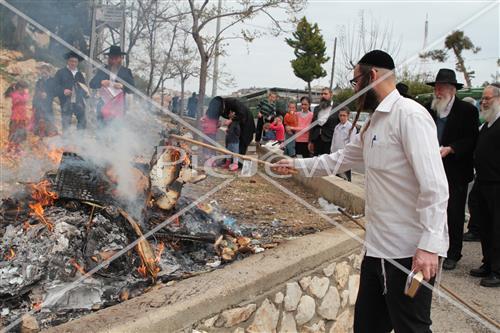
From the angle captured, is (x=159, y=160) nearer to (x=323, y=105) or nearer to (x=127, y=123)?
(x=127, y=123)

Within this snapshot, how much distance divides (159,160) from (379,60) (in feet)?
7.31

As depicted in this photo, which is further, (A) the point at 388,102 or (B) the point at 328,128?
(B) the point at 328,128

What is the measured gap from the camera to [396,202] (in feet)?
8.16

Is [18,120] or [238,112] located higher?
[238,112]

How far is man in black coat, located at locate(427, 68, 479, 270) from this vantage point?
5.17 m

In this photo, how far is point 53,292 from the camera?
2.89 m

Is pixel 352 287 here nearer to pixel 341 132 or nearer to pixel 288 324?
pixel 288 324

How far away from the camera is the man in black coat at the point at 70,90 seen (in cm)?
816

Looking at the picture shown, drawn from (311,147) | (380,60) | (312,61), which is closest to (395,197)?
(380,60)

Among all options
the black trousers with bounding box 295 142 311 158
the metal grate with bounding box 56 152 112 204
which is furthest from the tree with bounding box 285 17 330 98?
the metal grate with bounding box 56 152 112 204

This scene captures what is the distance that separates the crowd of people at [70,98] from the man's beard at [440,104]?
4572mm

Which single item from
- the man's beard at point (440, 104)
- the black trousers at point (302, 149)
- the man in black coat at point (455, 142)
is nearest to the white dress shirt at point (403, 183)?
the man in black coat at point (455, 142)

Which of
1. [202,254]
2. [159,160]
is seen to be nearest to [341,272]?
[202,254]

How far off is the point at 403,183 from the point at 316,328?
64.4 inches
